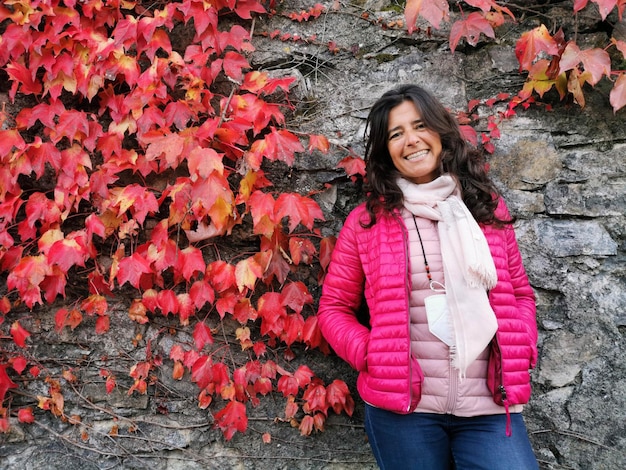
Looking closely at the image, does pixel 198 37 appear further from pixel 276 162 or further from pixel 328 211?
pixel 328 211

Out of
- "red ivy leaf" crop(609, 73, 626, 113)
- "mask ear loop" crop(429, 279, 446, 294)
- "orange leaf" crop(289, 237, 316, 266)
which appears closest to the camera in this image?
"mask ear loop" crop(429, 279, 446, 294)

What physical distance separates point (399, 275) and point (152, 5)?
66.2 inches

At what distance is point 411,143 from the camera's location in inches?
68.7

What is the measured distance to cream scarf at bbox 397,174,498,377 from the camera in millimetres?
1522

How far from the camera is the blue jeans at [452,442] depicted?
1.52 metres

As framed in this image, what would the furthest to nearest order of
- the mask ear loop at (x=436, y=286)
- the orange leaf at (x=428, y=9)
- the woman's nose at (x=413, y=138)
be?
1. the orange leaf at (x=428, y=9)
2. the woman's nose at (x=413, y=138)
3. the mask ear loop at (x=436, y=286)

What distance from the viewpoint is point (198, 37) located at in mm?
2107

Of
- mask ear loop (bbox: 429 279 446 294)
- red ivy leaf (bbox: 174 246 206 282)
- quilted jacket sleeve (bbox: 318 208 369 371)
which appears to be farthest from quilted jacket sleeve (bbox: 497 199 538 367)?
red ivy leaf (bbox: 174 246 206 282)

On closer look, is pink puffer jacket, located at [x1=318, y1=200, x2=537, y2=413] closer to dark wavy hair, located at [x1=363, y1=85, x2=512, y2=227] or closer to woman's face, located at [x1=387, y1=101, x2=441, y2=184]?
dark wavy hair, located at [x1=363, y1=85, x2=512, y2=227]

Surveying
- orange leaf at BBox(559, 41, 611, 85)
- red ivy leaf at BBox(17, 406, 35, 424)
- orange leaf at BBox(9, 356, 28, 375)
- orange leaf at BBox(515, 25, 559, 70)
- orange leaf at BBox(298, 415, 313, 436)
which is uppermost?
orange leaf at BBox(515, 25, 559, 70)

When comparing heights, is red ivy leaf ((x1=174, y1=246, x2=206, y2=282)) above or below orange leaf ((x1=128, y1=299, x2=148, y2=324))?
above

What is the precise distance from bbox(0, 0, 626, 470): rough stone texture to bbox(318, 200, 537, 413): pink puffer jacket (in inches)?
16.1

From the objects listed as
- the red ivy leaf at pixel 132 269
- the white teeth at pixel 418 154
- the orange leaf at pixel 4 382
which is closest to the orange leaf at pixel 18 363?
the orange leaf at pixel 4 382

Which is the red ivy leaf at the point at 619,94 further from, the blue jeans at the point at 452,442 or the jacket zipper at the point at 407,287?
→ the blue jeans at the point at 452,442
